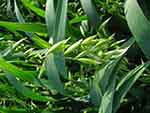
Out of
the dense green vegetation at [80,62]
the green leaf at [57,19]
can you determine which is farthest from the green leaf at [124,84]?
the green leaf at [57,19]

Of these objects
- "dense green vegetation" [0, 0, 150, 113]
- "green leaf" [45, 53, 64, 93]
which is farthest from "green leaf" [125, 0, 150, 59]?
"green leaf" [45, 53, 64, 93]

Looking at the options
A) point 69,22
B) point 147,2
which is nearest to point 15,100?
point 69,22

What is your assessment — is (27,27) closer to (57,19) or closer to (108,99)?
(57,19)

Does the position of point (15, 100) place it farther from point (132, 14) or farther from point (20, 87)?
point (132, 14)

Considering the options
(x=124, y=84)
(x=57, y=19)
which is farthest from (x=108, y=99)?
(x=57, y=19)

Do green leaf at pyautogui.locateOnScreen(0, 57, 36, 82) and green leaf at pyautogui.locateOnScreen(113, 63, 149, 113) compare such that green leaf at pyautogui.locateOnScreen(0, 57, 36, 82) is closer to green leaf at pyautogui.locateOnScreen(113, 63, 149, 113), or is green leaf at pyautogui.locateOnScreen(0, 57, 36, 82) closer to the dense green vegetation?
the dense green vegetation

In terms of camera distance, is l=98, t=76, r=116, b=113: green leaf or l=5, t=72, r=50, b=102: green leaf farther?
l=5, t=72, r=50, b=102: green leaf

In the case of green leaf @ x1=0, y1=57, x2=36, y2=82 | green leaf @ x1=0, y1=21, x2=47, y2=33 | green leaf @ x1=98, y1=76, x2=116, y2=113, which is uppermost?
green leaf @ x1=0, y1=21, x2=47, y2=33
